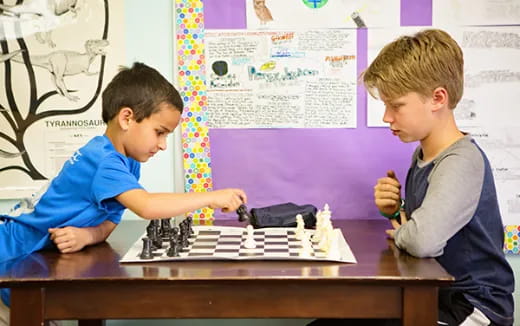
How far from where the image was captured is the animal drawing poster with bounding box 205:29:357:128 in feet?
7.88

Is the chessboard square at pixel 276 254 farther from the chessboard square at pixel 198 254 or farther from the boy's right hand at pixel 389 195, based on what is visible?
the boy's right hand at pixel 389 195

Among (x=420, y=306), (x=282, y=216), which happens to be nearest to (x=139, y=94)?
(x=282, y=216)

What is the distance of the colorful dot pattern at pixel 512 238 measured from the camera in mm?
2439

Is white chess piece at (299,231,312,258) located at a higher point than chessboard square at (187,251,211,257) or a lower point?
higher

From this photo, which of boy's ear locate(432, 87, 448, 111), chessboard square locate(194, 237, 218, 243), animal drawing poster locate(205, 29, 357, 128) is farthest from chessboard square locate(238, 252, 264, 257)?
animal drawing poster locate(205, 29, 357, 128)

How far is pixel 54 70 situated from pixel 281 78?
886 mm

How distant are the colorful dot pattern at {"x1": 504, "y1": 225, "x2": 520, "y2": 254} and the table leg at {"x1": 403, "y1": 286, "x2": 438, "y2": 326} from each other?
1107 mm

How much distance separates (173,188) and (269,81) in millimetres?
568

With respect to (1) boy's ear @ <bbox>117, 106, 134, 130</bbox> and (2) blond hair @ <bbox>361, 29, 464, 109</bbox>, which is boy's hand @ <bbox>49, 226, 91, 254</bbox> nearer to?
(1) boy's ear @ <bbox>117, 106, 134, 130</bbox>

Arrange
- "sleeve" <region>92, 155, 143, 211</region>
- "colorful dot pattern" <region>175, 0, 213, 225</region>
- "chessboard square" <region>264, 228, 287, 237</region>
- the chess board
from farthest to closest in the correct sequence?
1. "colorful dot pattern" <region>175, 0, 213, 225</region>
2. "chessboard square" <region>264, 228, 287, 237</region>
3. "sleeve" <region>92, 155, 143, 211</region>
4. the chess board

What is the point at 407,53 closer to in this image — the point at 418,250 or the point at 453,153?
the point at 453,153

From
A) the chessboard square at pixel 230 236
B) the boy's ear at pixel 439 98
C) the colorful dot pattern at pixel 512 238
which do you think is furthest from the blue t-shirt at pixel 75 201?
the colorful dot pattern at pixel 512 238

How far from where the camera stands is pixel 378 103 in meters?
2.42

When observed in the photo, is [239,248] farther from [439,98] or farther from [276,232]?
[439,98]
